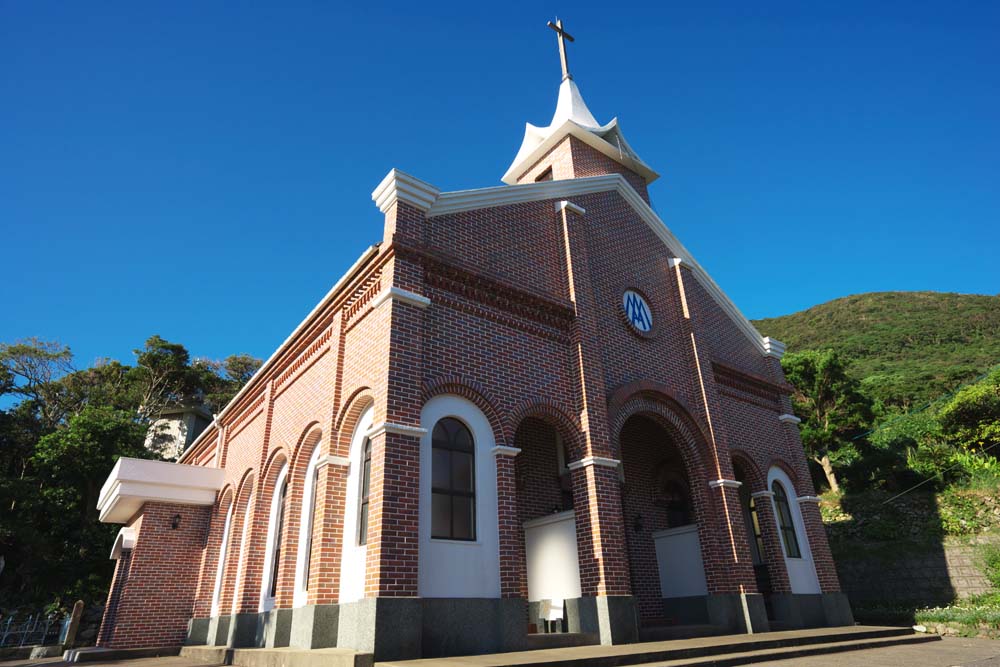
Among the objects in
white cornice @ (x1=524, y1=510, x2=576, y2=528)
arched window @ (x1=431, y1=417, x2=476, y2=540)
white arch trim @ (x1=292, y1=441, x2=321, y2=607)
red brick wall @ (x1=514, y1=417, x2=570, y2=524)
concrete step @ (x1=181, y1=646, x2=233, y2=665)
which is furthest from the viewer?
red brick wall @ (x1=514, y1=417, x2=570, y2=524)

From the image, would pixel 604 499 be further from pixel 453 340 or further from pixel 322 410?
pixel 322 410

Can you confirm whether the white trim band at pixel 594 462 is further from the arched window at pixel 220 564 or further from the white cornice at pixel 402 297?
the arched window at pixel 220 564

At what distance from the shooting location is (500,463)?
889 cm

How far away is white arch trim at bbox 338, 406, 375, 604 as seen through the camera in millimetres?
8297

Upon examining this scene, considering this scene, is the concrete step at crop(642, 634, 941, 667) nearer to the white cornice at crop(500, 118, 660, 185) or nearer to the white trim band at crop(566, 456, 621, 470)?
the white trim band at crop(566, 456, 621, 470)

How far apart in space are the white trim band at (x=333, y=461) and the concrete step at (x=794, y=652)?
16.8ft

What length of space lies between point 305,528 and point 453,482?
4.11 meters

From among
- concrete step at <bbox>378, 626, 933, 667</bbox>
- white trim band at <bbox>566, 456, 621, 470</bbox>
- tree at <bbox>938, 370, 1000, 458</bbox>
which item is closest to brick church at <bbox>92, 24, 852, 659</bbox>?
white trim band at <bbox>566, 456, 621, 470</bbox>

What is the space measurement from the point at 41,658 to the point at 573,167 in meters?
19.4

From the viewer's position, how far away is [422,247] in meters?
9.21

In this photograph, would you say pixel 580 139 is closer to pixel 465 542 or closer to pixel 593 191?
pixel 593 191

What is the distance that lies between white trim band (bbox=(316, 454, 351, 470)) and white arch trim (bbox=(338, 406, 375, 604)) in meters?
0.08

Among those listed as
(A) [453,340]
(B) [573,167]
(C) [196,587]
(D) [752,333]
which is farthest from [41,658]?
(D) [752,333]

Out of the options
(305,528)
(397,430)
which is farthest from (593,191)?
(305,528)
